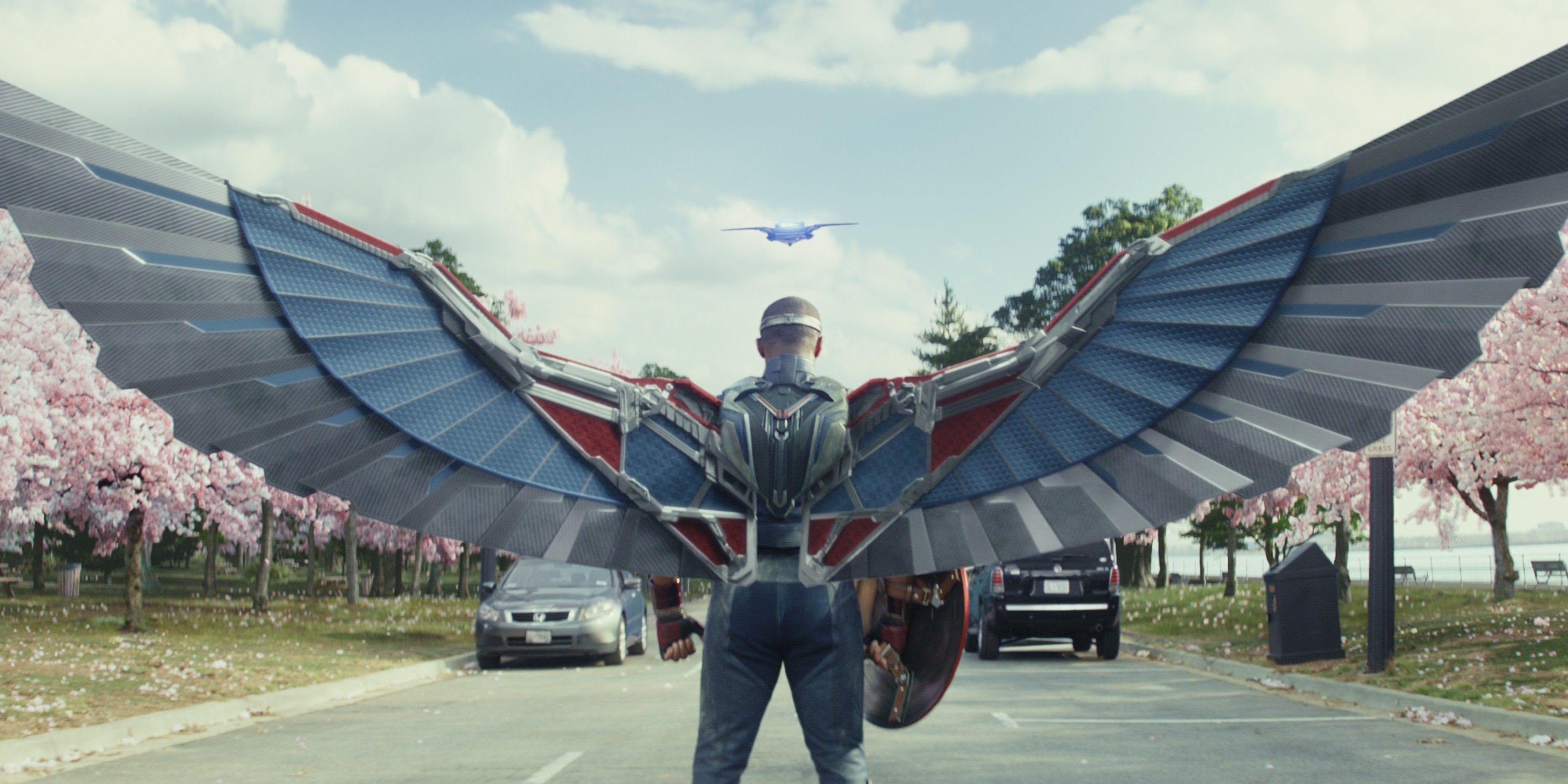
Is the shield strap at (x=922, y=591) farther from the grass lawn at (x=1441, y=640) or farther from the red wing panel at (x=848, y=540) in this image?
the grass lawn at (x=1441, y=640)

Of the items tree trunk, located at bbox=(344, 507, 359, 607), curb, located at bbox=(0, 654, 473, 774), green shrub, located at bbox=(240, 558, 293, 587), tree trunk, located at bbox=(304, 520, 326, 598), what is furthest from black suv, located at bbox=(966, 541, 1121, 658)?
green shrub, located at bbox=(240, 558, 293, 587)

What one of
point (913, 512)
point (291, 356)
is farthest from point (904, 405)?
point (291, 356)

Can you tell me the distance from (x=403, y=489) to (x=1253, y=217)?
7.15 feet

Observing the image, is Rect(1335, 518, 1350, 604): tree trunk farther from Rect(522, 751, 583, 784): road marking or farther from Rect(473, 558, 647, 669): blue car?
Rect(522, 751, 583, 784): road marking

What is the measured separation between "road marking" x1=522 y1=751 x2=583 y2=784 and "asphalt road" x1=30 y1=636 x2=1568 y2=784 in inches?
0.7

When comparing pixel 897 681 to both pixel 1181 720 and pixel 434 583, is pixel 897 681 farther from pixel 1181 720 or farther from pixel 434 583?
pixel 434 583

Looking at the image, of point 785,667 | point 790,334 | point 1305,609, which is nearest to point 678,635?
point 785,667

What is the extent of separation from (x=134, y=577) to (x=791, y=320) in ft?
60.3

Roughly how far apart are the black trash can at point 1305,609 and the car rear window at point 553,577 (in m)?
8.53

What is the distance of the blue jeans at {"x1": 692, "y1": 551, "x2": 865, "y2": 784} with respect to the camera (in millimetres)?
3352

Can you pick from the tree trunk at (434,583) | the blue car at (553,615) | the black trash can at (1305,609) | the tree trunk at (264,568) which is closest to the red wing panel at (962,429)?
the black trash can at (1305,609)

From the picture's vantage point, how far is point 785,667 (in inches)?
135

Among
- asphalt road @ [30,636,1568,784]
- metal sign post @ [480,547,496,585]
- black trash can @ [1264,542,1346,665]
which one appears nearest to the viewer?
asphalt road @ [30,636,1568,784]

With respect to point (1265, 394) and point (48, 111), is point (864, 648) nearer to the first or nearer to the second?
point (1265, 394)
